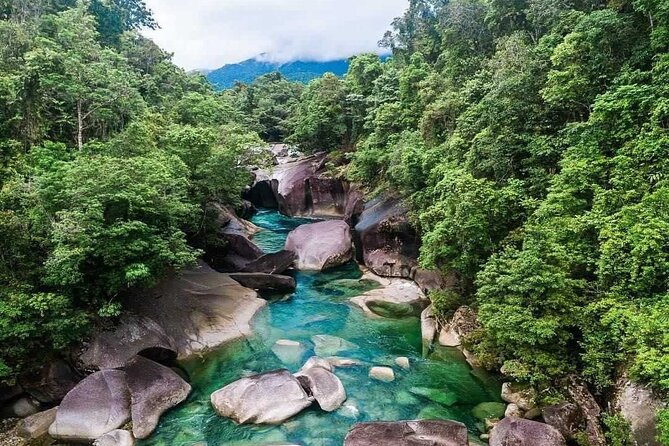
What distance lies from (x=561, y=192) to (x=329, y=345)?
992 cm

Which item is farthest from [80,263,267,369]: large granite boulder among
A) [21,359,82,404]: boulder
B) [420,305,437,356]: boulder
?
[420,305,437,356]: boulder

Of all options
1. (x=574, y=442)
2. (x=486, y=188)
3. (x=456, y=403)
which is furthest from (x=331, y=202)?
(x=574, y=442)

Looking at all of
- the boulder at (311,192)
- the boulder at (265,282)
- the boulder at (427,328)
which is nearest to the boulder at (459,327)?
the boulder at (427,328)

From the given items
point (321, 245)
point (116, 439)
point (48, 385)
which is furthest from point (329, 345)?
point (321, 245)

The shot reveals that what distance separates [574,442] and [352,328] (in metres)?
9.16

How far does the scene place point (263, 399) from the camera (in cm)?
1216

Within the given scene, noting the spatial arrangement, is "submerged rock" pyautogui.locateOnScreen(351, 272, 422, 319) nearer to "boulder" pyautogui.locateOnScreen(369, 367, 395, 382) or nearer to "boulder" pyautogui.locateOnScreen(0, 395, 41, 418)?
"boulder" pyautogui.locateOnScreen(369, 367, 395, 382)

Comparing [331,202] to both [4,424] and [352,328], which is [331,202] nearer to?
[352,328]

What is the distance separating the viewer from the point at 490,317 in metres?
11.9

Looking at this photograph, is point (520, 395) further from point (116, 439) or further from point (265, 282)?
point (265, 282)

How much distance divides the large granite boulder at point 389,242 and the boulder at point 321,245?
1113mm

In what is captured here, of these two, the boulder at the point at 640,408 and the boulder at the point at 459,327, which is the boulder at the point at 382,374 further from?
the boulder at the point at 640,408

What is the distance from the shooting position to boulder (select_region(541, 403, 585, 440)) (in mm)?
10359

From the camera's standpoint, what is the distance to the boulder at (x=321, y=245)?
987 inches
